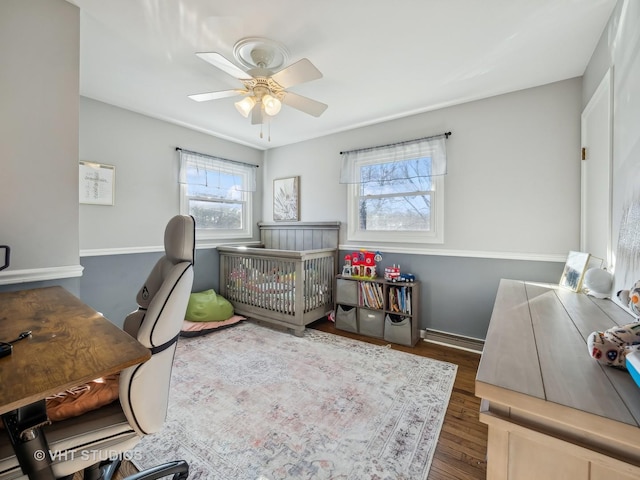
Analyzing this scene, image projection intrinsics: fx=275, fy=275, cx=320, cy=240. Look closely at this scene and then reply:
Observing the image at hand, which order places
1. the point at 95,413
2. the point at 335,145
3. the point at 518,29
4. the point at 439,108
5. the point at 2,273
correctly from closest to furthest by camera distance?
1. the point at 95,413
2. the point at 2,273
3. the point at 518,29
4. the point at 439,108
5. the point at 335,145

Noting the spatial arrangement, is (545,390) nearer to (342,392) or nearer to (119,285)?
(342,392)

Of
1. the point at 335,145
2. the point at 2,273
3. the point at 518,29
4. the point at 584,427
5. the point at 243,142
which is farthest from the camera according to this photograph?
the point at 243,142

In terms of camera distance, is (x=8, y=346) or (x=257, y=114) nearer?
(x=8, y=346)

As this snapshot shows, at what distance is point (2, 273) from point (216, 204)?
8.19 ft

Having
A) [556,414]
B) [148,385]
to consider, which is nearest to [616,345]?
[556,414]

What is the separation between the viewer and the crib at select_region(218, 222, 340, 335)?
2980mm

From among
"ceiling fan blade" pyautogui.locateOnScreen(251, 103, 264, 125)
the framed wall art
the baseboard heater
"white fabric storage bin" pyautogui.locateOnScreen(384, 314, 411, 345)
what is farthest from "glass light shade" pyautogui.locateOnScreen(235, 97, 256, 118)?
the baseboard heater

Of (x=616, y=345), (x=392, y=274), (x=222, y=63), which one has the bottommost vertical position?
(x=392, y=274)

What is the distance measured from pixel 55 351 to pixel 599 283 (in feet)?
7.80

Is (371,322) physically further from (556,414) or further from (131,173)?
(131,173)

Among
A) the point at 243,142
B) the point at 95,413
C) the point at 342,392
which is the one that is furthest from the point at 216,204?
the point at 95,413

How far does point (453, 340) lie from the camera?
2.74 metres

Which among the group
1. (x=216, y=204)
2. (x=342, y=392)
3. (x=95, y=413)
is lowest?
(x=342, y=392)

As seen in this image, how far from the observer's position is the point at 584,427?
1.86ft
